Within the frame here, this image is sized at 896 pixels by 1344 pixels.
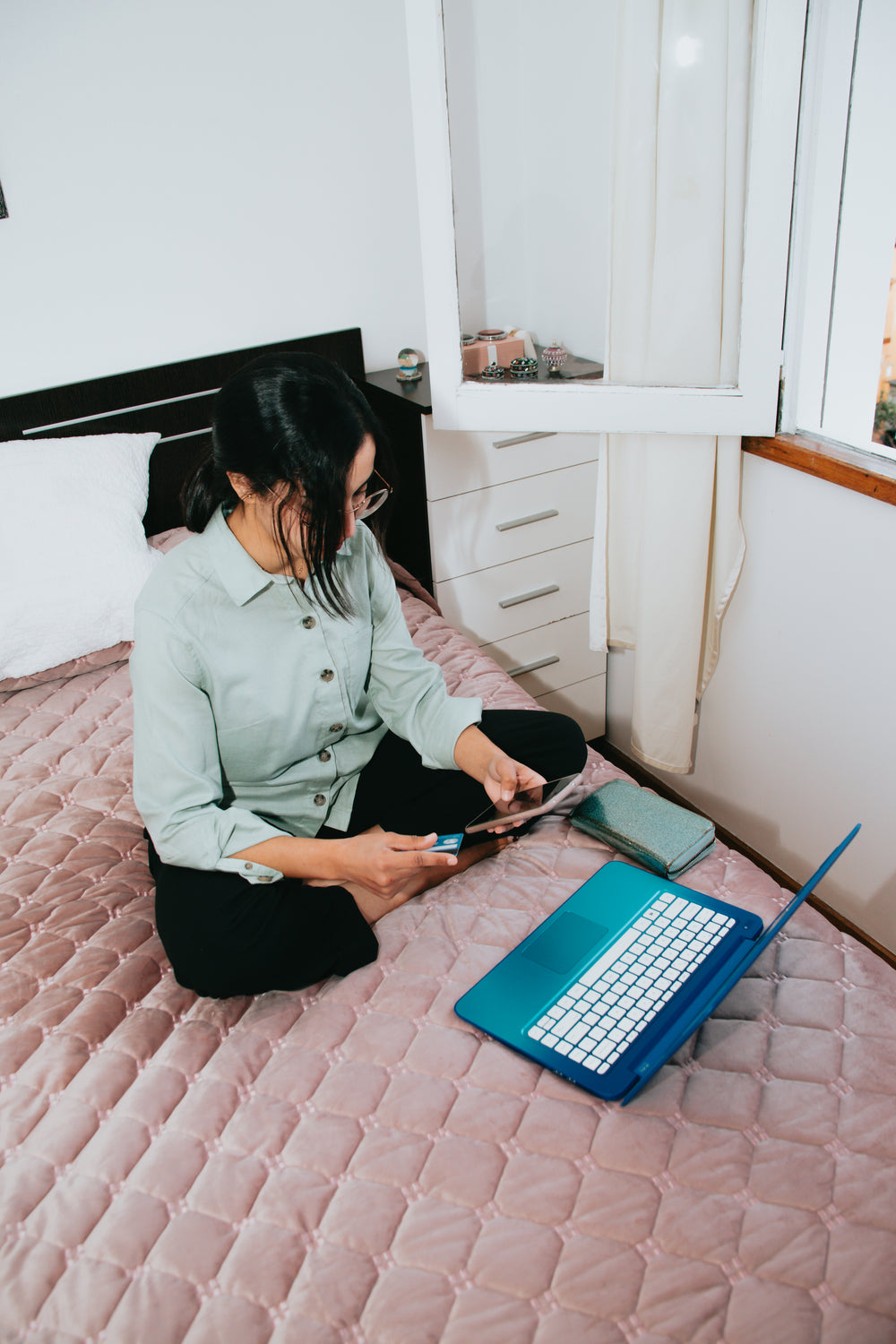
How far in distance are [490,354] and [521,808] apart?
3.31 feet

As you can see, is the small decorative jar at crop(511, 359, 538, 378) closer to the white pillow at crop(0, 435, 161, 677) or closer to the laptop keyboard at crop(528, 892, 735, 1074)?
the white pillow at crop(0, 435, 161, 677)

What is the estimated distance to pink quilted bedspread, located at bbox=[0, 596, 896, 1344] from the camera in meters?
0.85

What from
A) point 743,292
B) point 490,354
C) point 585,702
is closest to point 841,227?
point 743,292

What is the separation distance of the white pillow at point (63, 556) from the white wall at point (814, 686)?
122cm

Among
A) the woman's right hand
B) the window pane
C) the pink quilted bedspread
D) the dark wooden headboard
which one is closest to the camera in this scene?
the pink quilted bedspread

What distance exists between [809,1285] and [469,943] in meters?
0.54

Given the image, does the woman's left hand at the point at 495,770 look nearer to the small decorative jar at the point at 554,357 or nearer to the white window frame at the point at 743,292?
the white window frame at the point at 743,292

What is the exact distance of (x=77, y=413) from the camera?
2158 millimetres

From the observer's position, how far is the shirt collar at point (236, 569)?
4.11 ft

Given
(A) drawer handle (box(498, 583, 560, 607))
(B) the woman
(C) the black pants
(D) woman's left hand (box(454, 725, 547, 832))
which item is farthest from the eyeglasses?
(A) drawer handle (box(498, 583, 560, 607))

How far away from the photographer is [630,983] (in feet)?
3.88

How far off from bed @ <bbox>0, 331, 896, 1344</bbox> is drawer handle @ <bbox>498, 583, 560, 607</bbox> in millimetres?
1083

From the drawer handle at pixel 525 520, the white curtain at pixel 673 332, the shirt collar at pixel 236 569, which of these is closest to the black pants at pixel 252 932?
the shirt collar at pixel 236 569

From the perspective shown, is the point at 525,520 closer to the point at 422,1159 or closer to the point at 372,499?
the point at 372,499
